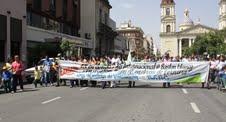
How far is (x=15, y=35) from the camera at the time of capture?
40562 mm

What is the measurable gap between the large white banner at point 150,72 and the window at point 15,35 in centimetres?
1342

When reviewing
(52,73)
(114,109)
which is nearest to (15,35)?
(52,73)

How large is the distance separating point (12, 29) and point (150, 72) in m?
16.6

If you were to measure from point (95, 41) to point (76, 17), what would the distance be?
9.49m

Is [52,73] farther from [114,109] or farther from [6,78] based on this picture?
[114,109]

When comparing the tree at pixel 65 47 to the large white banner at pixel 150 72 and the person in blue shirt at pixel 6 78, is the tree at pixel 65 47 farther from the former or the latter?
the person in blue shirt at pixel 6 78

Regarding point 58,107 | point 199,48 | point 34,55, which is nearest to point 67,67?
point 58,107

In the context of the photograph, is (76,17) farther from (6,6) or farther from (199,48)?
(199,48)

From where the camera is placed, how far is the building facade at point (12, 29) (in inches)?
1516

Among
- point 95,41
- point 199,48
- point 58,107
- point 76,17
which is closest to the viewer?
point 58,107

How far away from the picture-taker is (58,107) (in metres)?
15.9

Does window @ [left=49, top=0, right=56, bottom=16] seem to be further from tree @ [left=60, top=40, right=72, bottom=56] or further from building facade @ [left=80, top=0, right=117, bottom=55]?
building facade @ [left=80, top=0, right=117, bottom=55]

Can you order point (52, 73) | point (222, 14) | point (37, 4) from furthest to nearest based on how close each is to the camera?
point (222, 14), point (37, 4), point (52, 73)

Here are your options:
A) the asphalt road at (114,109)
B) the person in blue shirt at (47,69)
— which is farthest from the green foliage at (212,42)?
the asphalt road at (114,109)
